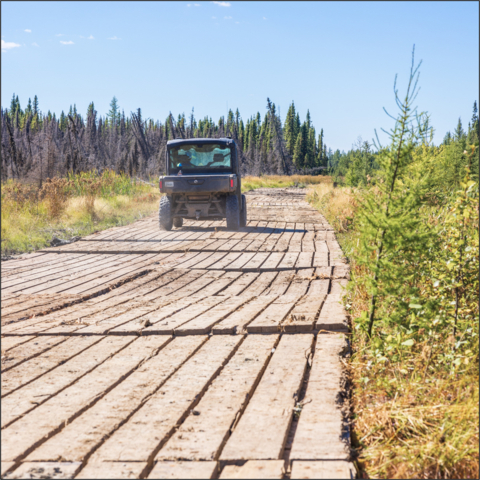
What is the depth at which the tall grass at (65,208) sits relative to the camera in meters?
8.69

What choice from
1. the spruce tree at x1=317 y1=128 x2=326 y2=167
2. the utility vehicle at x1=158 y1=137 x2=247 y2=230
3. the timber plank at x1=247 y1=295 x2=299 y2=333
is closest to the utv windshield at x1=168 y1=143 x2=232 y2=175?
the utility vehicle at x1=158 y1=137 x2=247 y2=230

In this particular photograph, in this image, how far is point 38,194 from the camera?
11.4 meters

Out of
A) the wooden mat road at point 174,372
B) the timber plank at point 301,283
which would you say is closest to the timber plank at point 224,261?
the wooden mat road at point 174,372

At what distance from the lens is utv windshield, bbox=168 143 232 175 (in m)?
11.0

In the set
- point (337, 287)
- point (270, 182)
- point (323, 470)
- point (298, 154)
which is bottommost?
point (323, 470)

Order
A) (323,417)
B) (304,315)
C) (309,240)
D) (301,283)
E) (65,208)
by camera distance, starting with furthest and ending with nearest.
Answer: (65,208), (309,240), (301,283), (304,315), (323,417)

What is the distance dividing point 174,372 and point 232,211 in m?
7.27

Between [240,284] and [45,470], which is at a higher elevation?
[240,284]

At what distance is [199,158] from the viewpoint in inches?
436

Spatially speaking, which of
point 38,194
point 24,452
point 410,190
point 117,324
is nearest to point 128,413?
point 24,452

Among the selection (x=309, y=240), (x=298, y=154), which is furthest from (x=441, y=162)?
(x=298, y=154)

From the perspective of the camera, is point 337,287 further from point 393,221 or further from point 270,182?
point 270,182

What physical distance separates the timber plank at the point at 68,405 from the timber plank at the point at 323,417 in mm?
1076

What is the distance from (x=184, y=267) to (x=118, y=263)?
93 centimetres
